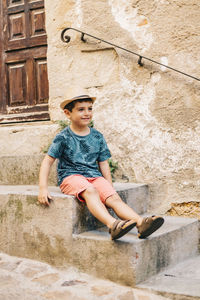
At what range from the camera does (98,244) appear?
8.75ft

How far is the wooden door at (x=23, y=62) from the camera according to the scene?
15.6 ft

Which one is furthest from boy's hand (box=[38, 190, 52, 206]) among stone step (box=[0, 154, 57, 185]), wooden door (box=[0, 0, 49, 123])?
wooden door (box=[0, 0, 49, 123])

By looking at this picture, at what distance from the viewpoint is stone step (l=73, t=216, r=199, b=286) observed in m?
2.53

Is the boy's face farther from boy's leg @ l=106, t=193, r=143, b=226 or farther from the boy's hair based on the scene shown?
boy's leg @ l=106, t=193, r=143, b=226

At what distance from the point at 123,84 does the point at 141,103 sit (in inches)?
10.6

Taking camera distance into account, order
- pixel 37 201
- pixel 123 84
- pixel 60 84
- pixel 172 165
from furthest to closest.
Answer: pixel 60 84 → pixel 123 84 → pixel 172 165 → pixel 37 201

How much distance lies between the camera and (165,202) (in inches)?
149

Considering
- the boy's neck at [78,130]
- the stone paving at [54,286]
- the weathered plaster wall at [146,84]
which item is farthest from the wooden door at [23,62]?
the stone paving at [54,286]

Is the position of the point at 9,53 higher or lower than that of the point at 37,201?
higher

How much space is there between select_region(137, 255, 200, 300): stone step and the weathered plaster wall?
921 mm

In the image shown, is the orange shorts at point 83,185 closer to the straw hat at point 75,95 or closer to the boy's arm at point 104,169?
the boy's arm at point 104,169

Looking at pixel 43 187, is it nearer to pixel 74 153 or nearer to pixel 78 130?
pixel 74 153

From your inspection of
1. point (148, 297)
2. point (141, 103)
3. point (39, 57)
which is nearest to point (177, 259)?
point (148, 297)

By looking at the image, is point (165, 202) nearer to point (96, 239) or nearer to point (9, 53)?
point (96, 239)
